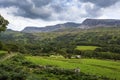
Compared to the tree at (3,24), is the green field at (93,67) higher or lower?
lower

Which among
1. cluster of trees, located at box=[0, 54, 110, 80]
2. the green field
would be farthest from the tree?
cluster of trees, located at box=[0, 54, 110, 80]

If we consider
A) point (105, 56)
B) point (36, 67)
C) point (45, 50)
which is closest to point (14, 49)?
point (45, 50)

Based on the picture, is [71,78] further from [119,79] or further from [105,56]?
[105,56]

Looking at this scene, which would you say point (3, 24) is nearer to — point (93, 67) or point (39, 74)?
point (93, 67)

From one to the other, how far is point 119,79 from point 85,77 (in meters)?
11.4

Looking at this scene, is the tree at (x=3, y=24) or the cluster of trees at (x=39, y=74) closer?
the cluster of trees at (x=39, y=74)

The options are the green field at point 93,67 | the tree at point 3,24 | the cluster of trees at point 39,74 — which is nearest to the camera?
the cluster of trees at point 39,74

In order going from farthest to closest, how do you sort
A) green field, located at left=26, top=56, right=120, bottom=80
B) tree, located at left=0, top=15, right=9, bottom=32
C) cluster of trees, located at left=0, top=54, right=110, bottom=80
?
tree, located at left=0, top=15, right=9, bottom=32, green field, located at left=26, top=56, right=120, bottom=80, cluster of trees, located at left=0, top=54, right=110, bottom=80

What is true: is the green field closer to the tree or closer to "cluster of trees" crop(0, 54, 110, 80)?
"cluster of trees" crop(0, 54, 110, 80)

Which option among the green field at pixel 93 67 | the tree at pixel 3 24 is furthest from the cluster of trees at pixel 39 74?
the tree at pixel 3 24

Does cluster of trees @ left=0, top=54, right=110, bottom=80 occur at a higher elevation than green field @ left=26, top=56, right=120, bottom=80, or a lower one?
higher

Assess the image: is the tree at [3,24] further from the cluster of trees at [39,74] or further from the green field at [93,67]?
the cluster of trees at [39,74]

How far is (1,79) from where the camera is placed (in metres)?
55.7

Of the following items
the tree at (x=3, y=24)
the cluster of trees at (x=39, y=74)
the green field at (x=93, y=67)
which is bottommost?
the green field at (x=93, y=67)
